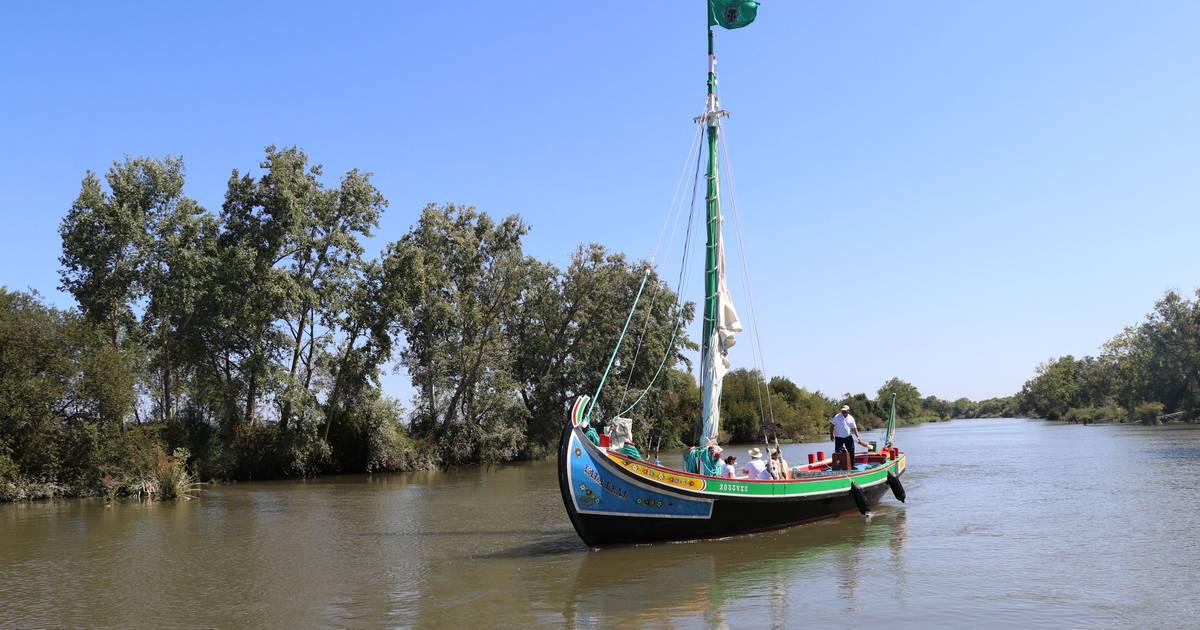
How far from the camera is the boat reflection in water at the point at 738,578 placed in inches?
507

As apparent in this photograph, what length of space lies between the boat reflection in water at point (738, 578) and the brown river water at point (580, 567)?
64 mm

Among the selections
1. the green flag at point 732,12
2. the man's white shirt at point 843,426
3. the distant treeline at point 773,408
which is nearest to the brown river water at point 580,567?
the man's white shirt at point 843,426

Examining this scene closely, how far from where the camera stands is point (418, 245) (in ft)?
154

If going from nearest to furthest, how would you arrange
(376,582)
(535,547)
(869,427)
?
(376,582) < (535,547) < (869,427)

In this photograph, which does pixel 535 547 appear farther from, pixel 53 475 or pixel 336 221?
pixel 336 221

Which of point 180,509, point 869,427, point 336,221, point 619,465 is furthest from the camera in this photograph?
point 869,427

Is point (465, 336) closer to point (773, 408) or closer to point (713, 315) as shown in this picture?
point (713, 315)

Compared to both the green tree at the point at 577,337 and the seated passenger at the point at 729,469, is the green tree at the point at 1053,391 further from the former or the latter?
the seated passenger at the point at 729,469

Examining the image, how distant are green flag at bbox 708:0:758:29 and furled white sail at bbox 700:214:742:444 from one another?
5.09m

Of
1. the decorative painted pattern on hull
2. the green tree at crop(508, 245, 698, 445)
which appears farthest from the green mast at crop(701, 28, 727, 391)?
the green tree at crop(508, 245, 698, 445)

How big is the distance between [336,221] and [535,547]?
26.6 m

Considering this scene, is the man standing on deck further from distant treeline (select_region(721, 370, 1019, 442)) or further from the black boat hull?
distant treeline (select_region(721, 370, 1019, 442))

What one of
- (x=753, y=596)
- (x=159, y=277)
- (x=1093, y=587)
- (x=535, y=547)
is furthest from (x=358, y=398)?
(x=1093, y=587)

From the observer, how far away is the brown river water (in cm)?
1284
